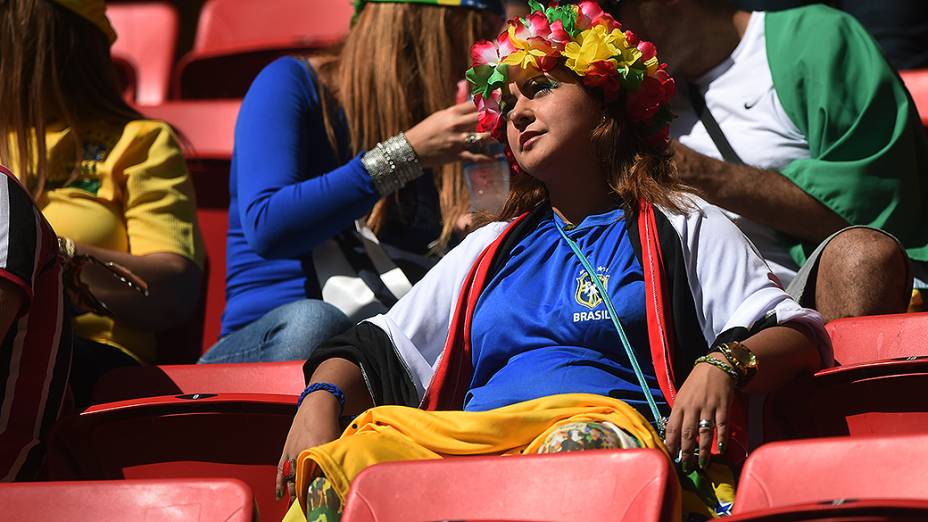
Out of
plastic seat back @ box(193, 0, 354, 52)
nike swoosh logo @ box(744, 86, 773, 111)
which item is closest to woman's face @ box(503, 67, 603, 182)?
nike swoosh logo @ box(744, 86, 773, 111)

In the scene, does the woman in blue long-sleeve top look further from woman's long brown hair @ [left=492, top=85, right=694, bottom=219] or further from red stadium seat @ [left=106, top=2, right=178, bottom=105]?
red stadium seat @ [left=106, top=2, right=178, bottom=105]

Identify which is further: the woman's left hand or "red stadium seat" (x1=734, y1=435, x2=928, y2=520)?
the woman's left hand

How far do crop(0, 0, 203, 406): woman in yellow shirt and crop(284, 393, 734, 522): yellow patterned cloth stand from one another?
3.70 ft

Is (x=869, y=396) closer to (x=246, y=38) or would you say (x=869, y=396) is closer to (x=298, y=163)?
(x=298, y=163)

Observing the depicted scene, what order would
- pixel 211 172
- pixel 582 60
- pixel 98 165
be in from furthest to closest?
1. pixel 211 172
2. pixel 98 165
3. pixel 582 60

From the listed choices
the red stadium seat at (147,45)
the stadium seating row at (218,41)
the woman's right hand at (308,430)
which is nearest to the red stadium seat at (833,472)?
the woman's right hand at (308,430)

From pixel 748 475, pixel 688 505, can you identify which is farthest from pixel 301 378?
pixel 748 475

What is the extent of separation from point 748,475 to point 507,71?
1.05 meters

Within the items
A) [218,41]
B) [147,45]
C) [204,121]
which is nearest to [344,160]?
[204,121]

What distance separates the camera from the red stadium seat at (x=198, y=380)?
2748mm

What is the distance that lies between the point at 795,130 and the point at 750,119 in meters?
0.10

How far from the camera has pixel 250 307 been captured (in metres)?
3.41

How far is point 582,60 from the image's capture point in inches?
103

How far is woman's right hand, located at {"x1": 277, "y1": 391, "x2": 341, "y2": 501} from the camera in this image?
7.41 feet
